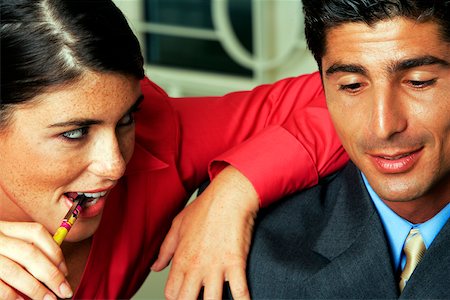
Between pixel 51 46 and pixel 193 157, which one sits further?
pixel 193 157

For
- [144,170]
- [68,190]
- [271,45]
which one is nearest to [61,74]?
[68,190]

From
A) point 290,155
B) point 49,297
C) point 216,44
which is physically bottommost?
point 216,44

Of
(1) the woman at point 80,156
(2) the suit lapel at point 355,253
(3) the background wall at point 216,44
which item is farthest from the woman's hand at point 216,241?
(3) the background wall at point 216,44

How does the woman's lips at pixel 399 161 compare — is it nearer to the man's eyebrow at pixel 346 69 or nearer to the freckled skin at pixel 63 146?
the man's eyebrow at pixel 346 69

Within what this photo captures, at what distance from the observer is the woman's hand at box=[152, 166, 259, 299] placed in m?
1.53

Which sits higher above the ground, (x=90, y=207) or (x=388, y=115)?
(x=388, y=115)

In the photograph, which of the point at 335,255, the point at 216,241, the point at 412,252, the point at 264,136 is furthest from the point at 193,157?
the point at 412,252

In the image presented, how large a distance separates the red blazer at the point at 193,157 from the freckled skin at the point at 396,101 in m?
0.21

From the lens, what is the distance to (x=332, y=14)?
146 cm

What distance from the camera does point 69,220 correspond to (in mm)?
1511

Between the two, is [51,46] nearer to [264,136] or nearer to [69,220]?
[69,220]

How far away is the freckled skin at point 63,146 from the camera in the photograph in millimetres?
1446

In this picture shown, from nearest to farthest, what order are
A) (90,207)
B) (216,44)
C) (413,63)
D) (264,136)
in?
(413,63) → (90,207) → (264,136) → (216,44)

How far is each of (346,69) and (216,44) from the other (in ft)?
8.01
